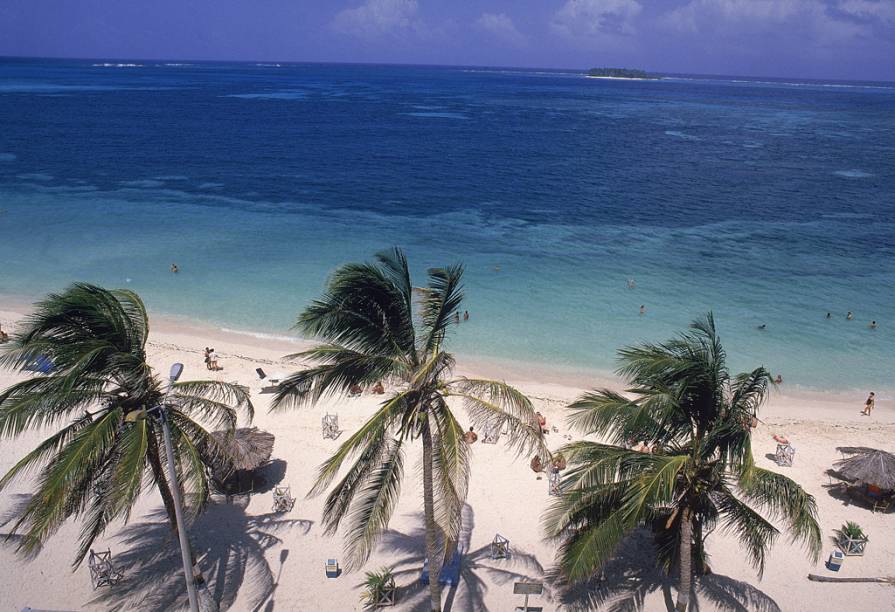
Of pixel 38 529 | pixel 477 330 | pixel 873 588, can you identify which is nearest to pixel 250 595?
pixel 38 529

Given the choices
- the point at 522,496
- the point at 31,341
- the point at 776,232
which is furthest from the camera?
the point at 776,232

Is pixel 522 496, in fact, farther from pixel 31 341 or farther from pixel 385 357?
pixel 31 341

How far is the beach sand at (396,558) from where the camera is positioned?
11.9 m

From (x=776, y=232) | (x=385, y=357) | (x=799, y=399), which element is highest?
(x=385, y=357)

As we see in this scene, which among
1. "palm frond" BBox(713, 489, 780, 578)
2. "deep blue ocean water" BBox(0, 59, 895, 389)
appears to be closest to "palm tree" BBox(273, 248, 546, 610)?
"palm frond" BBox(713, 489, 780, 578)

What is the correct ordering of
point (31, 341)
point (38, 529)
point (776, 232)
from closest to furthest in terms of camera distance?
point (38, 529) → point (31, 341) → point (776, 232)

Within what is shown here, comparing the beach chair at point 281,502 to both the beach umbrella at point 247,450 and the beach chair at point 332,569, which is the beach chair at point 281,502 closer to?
the beach umbrella at point 247,450

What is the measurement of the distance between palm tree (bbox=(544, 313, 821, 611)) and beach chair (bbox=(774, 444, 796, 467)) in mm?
8167

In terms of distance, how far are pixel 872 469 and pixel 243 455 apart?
49.4 feet

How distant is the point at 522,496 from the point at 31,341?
436 inches

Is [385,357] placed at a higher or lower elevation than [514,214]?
higher

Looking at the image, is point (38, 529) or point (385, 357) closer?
point (38, 529)

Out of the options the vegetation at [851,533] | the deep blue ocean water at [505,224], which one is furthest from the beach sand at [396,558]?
the deep blue ocean water at [505,224]

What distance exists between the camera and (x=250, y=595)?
12008 millimetres
